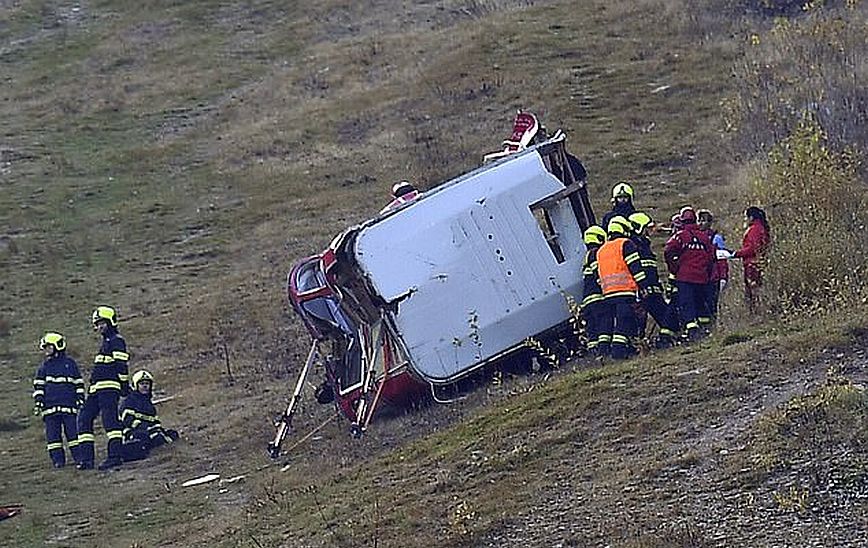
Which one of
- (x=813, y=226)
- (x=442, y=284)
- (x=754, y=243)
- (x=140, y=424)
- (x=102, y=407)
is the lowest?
(x=140, y=424)

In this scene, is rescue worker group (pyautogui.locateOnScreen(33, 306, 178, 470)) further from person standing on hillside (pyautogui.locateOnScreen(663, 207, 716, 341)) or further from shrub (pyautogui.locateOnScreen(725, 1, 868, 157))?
shrub (pyautogui.locateOnScreen(725, 1, 868, 157))

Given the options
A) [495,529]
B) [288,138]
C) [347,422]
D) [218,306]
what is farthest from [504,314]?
[288,138]

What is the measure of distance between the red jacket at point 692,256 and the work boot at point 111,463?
5579 millimetres

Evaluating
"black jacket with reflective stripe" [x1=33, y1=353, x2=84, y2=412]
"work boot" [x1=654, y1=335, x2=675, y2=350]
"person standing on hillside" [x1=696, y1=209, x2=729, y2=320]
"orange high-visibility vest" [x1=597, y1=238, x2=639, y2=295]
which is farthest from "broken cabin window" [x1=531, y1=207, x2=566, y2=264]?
"black jacket with reflective stripe" [x1=33, y1=353, x2=84, y2=412]

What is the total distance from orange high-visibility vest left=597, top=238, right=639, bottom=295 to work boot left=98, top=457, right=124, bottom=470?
503cm

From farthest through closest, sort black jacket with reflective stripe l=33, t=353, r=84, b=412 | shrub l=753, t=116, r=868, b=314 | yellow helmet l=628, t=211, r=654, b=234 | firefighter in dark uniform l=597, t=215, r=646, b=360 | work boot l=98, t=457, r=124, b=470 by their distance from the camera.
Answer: black jacket with reflective stripe l=33, t=353, r=84, b=412
work boot l=98, t=457, r=124, b=470
yellow helmet l=628, t=211, r=654, b=234
firefighter in dark uniform l=597, t=215, r=646, b=360
shrub l=753, t=116, r=868, b=314

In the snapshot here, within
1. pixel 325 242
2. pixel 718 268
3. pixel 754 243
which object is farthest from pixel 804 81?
pixel 718 268

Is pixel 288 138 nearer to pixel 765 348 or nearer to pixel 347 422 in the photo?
pixel 347 422

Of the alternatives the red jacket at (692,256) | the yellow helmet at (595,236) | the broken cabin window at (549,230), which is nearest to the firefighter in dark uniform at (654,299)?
the red jacket at (692,256)

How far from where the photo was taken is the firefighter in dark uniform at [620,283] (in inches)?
492

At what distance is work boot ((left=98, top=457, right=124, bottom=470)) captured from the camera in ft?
46.6

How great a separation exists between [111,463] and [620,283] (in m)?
5.27

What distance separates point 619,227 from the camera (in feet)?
42.4

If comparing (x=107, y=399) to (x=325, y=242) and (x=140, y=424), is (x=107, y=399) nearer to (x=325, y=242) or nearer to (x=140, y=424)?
(x=140, y=424)
